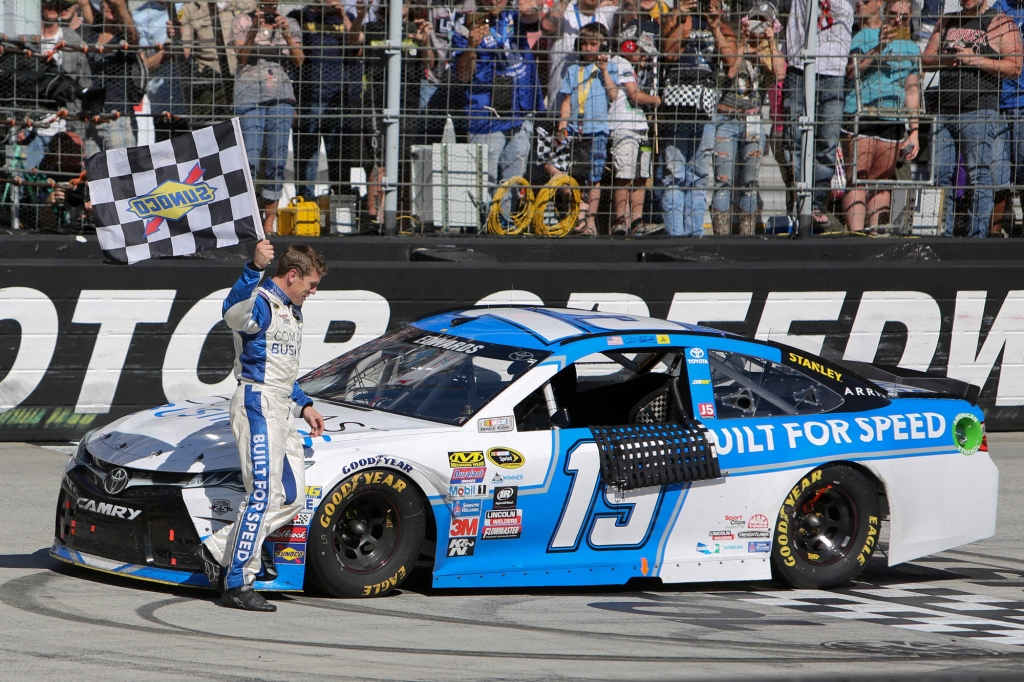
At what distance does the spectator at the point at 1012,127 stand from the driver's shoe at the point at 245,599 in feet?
28.8

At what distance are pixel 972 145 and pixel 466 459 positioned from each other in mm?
7623

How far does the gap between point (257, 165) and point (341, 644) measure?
19.9ft

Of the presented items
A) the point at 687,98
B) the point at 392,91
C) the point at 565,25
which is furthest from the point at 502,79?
the point at 687,98

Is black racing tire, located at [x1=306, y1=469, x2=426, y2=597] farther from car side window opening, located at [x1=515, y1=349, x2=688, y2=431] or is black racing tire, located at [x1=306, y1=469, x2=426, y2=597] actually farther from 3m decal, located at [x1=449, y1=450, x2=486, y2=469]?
car side window opening, located at [x1=515, y1=349, x2=688, y2=431]

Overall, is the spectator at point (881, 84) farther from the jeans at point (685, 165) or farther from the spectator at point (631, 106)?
the spectator at point (631, 106)

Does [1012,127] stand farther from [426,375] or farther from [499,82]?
[426,375]

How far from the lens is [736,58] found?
11305 millimetres

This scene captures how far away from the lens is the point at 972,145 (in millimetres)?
11727

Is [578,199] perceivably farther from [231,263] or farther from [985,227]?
[985,227]

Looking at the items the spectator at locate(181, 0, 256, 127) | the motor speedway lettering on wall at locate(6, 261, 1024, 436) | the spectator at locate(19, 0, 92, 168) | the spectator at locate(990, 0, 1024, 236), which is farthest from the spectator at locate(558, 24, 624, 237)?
the spectator at locate(19, 0, 92, 168)

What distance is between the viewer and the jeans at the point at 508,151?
427 inches

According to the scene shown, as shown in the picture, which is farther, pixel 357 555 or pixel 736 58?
pixel 736 58

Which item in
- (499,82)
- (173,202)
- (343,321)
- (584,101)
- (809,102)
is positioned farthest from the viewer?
(809,102)

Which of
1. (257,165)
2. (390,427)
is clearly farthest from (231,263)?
(390,427)
